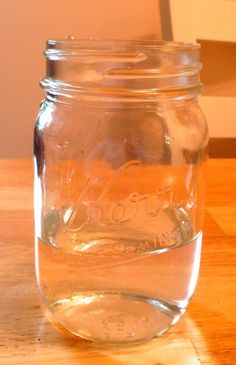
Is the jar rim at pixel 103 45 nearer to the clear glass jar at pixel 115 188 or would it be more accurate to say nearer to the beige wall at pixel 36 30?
the clear glass jar at pixel 115 188

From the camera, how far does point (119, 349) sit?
1.42 ft

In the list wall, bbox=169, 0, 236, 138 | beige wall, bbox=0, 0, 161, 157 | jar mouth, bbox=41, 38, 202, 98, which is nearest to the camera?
jar mouth, bbox=41, 38, 202, 98

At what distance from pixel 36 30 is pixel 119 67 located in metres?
1.04

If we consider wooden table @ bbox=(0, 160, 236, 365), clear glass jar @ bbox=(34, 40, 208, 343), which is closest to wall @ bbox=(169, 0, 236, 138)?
wooden table @ bbox=(0, 160, 236, 365)

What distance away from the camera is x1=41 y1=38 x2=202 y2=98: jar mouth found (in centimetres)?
42

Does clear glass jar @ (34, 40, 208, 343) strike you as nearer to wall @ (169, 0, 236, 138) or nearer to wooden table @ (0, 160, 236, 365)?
wooden table @ (0, 160, 236, 365)

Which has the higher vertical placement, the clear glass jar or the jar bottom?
the clear glass jar

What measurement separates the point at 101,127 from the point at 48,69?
7cm

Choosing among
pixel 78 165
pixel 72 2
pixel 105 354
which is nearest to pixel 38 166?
pixel 78 165

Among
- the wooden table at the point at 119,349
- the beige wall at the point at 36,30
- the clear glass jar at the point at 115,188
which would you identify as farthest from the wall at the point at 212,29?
the clear glass jar at the point at 115,188

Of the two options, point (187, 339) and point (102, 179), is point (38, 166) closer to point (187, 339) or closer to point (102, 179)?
point (102, 179)

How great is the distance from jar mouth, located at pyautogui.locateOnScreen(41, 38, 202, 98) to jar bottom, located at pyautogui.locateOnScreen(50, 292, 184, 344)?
0.17 meters

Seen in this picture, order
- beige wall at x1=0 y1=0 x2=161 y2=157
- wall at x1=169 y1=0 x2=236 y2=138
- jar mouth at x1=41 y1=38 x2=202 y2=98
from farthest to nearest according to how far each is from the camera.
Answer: beige wall at x1=0 y1=0 x2=161 y2=157 → wall at x1=169 y1=0 x2=236 y2=138 → jar mouth at x1=41 y1=38 x2=202 y2=98

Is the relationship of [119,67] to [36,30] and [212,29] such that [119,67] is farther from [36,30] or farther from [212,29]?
[36,30]
